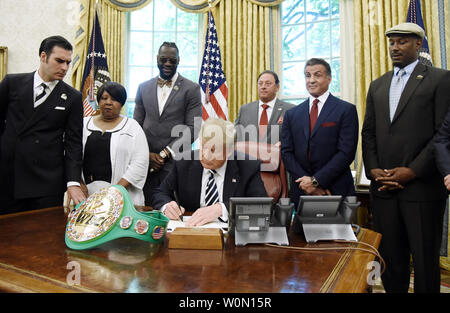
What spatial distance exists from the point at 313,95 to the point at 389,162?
2.78 ft

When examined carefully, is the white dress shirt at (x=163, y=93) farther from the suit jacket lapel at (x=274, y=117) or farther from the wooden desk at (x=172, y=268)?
the wooden desk at (x=172, y=268)

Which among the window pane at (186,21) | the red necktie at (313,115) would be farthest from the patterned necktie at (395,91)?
the window pane at (186,21)

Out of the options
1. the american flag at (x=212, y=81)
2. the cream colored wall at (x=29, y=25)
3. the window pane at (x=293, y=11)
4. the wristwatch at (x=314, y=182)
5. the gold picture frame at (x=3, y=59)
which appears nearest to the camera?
the wristwatch at (x=314, y=182)

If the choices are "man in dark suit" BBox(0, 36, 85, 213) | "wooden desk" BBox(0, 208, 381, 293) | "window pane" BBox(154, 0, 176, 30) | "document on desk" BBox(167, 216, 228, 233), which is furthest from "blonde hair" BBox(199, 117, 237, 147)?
"window pane" BBox(154, 0, 176, 30)

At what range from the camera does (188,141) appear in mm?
3260

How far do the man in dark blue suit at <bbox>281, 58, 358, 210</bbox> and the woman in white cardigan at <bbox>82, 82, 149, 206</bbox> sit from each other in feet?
3.85

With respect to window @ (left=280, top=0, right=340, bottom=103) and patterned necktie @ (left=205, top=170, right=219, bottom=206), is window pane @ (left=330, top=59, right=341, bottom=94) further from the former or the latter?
patterned necktie @ (left=205, top=170, right=219, bottom=206)

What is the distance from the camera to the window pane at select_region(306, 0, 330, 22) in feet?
17.4

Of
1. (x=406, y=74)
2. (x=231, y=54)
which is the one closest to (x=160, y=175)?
(x=406, y=74)

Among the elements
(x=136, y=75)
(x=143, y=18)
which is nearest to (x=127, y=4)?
(x=143, y=18)

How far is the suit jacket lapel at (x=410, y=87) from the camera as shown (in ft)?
7.78

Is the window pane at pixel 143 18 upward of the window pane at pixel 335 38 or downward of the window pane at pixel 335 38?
upward
